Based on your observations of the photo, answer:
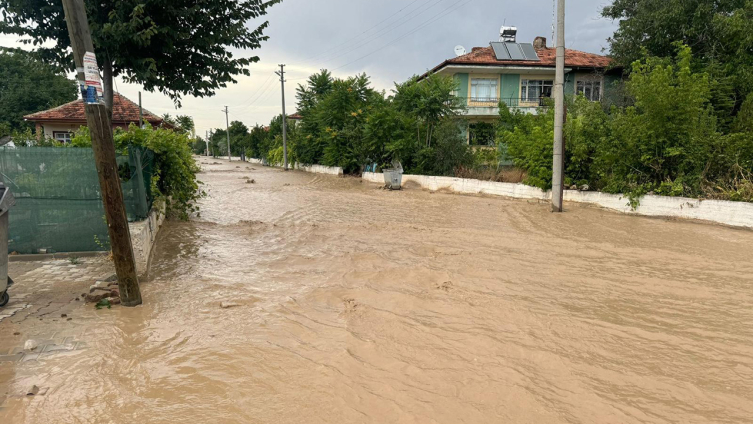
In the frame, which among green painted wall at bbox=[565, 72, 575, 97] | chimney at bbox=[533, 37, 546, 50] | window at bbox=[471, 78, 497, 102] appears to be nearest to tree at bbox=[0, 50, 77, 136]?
window at bbox=[471, 78, 497, 102]

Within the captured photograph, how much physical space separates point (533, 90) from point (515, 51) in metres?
2.82

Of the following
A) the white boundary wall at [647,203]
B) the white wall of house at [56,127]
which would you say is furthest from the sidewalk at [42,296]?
the white wall of house at [56,127]

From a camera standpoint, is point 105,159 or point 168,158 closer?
point 105,159

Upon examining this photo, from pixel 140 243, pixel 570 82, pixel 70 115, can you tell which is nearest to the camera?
pixel 140 243

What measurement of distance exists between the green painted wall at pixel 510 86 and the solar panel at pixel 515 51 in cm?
110

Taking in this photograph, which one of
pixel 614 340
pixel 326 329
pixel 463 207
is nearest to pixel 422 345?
pixel 326 329

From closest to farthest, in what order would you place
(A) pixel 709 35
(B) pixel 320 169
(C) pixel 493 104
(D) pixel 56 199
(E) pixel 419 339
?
(E) pixel 419 339 < (D) pixel 56 199 < (A) pixel 709 35 < (C) pixel 493 104 < (B) pixel 320 169

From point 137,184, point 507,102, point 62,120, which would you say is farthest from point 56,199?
point 507,102

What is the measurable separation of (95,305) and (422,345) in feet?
12.0

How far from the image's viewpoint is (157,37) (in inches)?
280

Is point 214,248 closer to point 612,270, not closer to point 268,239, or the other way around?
point 268,239

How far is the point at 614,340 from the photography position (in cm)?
418

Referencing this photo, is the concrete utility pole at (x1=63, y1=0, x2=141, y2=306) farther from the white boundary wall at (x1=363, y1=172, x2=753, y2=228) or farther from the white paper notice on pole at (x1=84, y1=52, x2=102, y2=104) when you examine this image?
the white boundary wall at (x1=363, y1=172, x2=753, y2=228)

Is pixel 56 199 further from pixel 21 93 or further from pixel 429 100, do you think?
pixel 21 93
